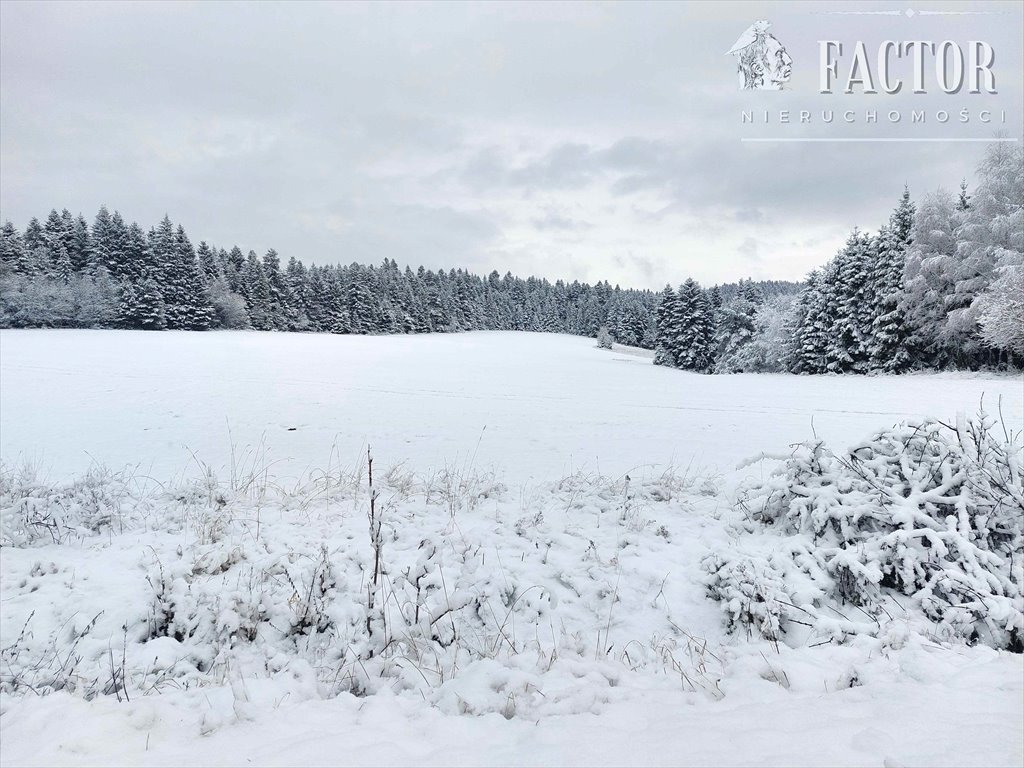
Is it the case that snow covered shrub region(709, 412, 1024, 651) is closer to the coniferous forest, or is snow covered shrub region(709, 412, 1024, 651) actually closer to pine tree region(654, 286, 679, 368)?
the coniferous forest

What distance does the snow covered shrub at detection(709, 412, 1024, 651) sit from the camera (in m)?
3.14

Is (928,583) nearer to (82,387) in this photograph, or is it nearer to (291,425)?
(291,425)

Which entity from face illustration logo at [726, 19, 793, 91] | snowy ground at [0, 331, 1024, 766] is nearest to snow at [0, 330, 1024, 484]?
snowy ground at [0, 331, 1024, 766]

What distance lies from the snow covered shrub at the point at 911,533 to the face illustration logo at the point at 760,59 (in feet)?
29.2

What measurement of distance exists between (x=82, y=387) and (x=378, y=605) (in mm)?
18682

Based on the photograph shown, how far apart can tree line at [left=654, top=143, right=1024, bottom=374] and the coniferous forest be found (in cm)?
8

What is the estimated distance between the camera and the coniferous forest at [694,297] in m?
21.0

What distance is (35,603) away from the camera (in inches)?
141

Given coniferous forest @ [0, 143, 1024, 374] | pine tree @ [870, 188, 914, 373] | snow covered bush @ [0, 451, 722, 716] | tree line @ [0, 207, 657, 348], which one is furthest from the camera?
tree line @ [0, 207, 657, 348]

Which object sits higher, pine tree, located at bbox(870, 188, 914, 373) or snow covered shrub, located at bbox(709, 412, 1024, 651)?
pine tree, located at bbox(870, 188, 914, 373)

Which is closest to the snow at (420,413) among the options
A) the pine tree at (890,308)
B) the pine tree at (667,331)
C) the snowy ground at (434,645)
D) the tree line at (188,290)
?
the snowy ground at (434,645)

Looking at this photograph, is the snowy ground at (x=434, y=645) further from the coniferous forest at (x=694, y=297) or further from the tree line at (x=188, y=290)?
the tree line at (x=188, y=290)

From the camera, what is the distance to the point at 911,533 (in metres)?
3.47

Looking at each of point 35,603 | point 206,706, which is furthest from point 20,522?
point 206,706
